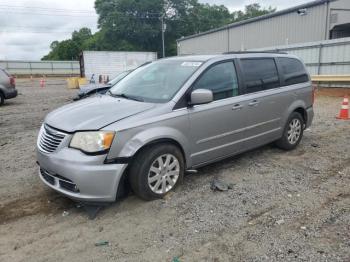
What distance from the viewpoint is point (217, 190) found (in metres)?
4.37

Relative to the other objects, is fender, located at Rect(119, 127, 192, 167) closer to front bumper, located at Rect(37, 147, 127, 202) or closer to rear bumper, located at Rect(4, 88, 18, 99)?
front bumper, located at Rect(37, 147, 127, 202)

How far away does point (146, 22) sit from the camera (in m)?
65.0

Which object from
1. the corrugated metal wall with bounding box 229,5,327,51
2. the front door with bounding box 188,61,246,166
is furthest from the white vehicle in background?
the front door with bounding box 188,61,246,166

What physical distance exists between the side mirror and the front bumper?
122 centimetres

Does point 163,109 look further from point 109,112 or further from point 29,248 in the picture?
point 29,248

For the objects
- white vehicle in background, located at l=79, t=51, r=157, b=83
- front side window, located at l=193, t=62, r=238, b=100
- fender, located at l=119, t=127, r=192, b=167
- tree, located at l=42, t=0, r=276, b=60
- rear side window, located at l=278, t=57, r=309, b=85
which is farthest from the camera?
tree, located at l=42, t=0, r=276, b=60

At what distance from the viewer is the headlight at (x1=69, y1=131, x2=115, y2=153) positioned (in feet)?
11.7

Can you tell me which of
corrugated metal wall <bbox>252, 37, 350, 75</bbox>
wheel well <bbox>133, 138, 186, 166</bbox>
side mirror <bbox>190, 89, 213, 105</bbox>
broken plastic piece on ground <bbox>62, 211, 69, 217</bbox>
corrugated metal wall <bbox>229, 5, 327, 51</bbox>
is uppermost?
corrugated metal wall <bbox>229, 5, 327, 51</bbox>

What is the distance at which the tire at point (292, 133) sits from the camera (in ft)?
19.2

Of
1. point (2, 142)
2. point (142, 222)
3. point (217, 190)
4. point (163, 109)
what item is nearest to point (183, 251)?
point (142, 222)

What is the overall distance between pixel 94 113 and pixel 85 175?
83 centimetres

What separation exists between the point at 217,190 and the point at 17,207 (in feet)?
8.22

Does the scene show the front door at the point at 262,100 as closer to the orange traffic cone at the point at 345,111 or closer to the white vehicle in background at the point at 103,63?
the orange traffic cone at the point at 345,111

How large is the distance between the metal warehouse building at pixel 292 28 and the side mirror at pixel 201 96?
12.4m
